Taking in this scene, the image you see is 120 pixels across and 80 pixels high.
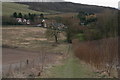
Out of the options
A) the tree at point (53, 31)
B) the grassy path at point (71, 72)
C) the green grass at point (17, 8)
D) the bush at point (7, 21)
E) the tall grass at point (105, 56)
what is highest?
the green grass at point (17, 8)

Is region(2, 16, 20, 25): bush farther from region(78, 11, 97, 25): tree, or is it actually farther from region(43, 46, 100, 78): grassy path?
region(43, 46, 100, 78): grassy path

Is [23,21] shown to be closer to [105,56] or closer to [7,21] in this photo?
[7,21]

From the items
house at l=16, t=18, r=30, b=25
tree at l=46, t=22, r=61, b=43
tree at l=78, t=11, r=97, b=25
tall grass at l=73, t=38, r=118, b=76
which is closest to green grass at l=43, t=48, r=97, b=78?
tall grass at l=73, t=38, r=118, b=76

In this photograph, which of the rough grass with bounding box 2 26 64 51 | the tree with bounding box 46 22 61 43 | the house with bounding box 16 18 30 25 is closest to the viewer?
the rough grass with bounding box 2 26 64 51

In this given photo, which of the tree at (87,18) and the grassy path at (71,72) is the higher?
the tree at (87,18)

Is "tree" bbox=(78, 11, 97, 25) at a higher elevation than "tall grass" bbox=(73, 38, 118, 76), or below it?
higher

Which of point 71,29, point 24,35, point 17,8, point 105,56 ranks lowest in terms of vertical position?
point 105,56

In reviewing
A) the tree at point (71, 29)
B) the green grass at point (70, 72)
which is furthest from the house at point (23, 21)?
the green grass at point (70, 72)

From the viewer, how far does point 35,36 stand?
53062 millimetres

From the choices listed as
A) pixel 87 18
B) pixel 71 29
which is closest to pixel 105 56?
pixel 87 18

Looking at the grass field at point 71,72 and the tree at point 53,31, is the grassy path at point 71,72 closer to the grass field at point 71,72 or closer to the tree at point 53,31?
the grass field at point 71,72

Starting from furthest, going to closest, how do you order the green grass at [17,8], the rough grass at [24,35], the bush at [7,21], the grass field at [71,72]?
the green grass at [17,8] < the rough grass at [24,35] < the bush at [7,21] < the grass field at [71,72]

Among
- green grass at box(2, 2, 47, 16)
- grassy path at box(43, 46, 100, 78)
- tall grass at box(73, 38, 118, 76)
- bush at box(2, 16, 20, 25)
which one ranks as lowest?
grassy path at box(43, 46, 100, 78)

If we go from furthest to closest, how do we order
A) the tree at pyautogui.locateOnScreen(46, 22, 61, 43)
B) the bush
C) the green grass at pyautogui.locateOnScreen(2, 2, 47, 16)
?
the green grass at pyautogui.locateOnScreen(2, 2, 47, 16), the tree at pyautogui.locateOnScreen(46, 22, 61, 43), the bush
